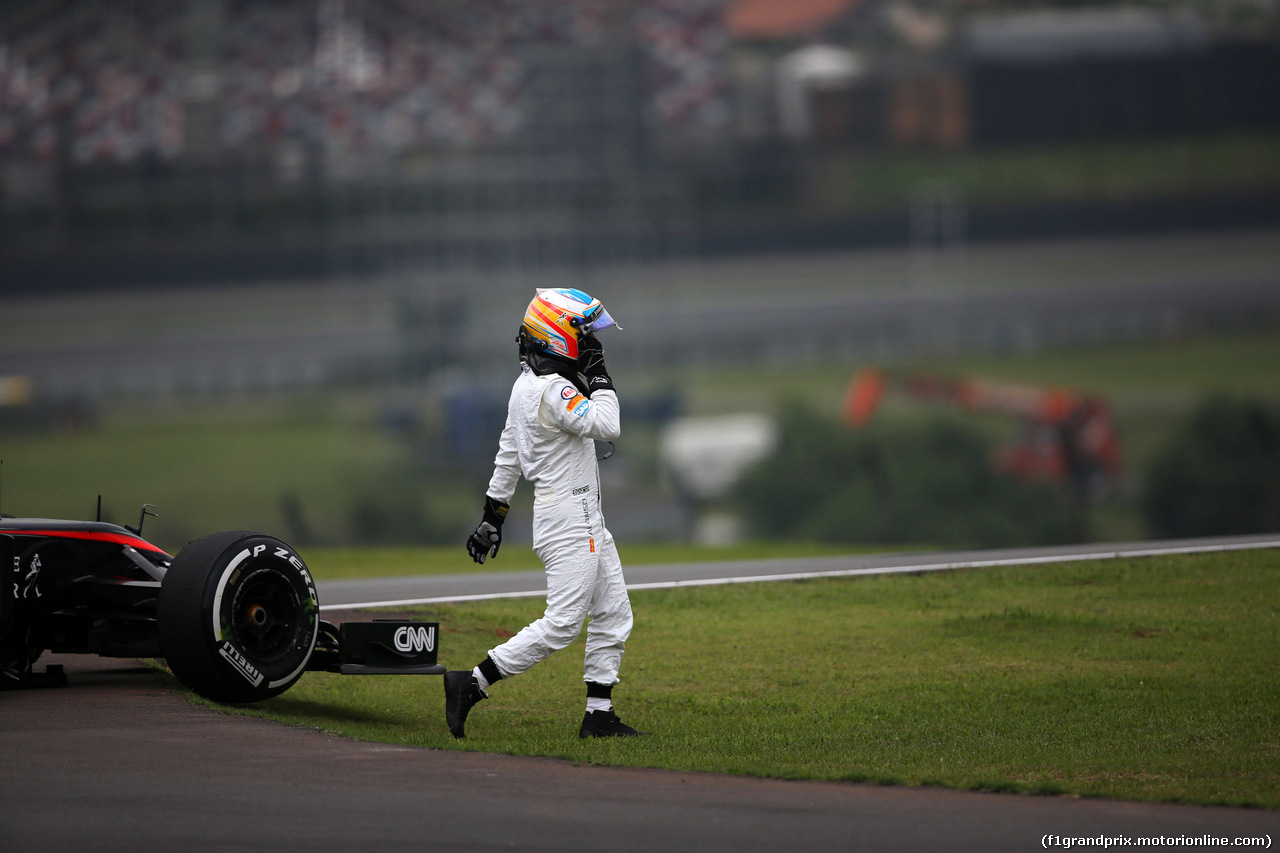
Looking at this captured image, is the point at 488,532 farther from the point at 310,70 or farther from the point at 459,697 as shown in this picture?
the point at 310,70

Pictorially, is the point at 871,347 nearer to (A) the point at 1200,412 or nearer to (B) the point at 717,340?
(B) the point at 717,340

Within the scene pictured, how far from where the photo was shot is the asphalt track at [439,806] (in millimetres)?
5027

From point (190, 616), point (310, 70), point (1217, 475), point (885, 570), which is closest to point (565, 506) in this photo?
point (190, 616)

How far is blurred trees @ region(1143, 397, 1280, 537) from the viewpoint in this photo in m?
32.8

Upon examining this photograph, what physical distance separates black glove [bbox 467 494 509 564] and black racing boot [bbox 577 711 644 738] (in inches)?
34.5

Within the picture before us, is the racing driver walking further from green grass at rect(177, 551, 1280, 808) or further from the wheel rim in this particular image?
the wheel rim

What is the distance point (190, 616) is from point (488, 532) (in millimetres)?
1384

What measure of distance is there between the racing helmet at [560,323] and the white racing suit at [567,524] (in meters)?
0.13

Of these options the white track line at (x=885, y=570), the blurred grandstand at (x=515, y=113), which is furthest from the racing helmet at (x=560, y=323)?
the blurred grandstand at (x=515, y=113)

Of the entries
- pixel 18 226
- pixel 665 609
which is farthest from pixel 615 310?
pixel 665 609

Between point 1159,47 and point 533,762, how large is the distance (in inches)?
3338

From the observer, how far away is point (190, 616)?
6746 mm

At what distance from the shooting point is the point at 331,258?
231ft

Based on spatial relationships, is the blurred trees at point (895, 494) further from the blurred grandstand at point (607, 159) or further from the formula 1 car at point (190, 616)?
the formula 1 car at point (190, 616)
